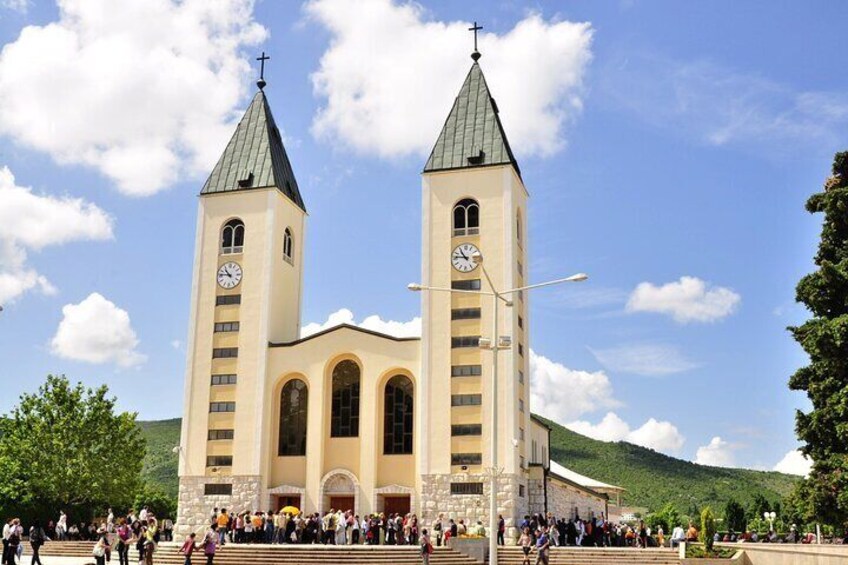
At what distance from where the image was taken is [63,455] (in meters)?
53.4

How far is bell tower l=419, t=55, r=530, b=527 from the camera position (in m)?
42.8

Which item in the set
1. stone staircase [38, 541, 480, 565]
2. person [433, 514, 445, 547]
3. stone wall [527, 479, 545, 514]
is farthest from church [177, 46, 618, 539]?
stone staircase [38, 541, 480, 565]

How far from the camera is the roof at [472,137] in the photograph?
154 feet

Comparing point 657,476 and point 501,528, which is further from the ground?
point 657,476

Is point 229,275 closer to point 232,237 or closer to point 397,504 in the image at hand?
point 232,237

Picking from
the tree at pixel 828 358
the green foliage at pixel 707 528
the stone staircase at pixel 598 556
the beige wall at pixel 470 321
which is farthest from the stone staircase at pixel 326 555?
the tree at pixel 828 358

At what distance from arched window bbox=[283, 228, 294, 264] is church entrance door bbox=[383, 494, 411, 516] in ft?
47.4

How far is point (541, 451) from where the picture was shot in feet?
170

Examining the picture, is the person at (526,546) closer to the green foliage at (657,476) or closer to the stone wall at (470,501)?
the stone wall at (470,501)

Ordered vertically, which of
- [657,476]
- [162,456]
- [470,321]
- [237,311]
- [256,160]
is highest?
[256,160]

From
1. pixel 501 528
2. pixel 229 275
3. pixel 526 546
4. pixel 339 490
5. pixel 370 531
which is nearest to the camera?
pixel 526 546

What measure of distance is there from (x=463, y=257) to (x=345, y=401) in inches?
365

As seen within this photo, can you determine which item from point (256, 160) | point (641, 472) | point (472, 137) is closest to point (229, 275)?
point (256, 160)

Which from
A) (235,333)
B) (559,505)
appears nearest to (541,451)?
(559,505)
